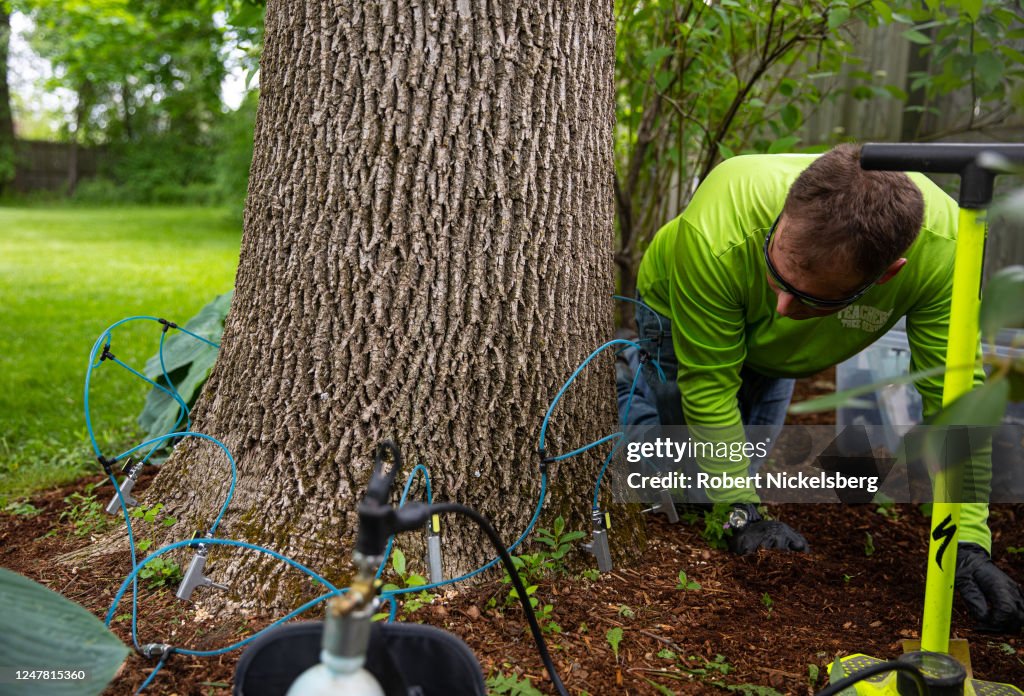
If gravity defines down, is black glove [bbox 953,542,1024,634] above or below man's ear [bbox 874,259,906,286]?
below

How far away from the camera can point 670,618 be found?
5.96ft

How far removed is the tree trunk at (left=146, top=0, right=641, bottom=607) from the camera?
173cm

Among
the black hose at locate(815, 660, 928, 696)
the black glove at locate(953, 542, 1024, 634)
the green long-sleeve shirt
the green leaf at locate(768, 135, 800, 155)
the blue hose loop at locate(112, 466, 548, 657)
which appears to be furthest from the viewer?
the green leaf at locate(768, 135, 800, 155)

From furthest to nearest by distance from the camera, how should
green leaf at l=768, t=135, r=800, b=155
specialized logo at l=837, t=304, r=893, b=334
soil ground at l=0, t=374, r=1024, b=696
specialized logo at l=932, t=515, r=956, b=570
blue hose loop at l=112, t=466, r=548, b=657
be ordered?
1. green leaf at l=768, t=135, r=800, b=155
2. specialized logo at l=837, t=304, r=893, b=334
3. soil ground at l=0, t=374, r=1024, b=696
4. blue hose loop at l=112, t=466, r=548, b=657
5. specialized logo at l=932, t=515, r=956, b=570

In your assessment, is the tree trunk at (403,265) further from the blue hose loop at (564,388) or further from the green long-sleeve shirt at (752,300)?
the green long-sleeve shirt at (752,300)

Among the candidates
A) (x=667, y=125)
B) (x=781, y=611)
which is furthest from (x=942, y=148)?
(x=667, y=125)

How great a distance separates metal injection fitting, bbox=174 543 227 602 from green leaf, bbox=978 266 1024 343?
4.94 ft

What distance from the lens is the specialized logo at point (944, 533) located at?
4.55 ft

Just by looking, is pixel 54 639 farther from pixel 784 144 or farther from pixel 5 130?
pixel 5 130

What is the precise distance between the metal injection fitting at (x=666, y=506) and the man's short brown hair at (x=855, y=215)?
0.81 metres

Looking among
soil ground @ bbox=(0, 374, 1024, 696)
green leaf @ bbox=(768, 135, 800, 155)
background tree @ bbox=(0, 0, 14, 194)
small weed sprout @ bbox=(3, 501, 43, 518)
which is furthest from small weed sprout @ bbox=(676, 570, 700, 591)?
background tree @ bbox=(0, 0, 14, 194)

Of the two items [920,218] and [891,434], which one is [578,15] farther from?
[891,434]

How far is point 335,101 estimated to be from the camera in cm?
176

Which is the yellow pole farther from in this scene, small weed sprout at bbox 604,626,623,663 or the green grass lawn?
the green grass lawn
